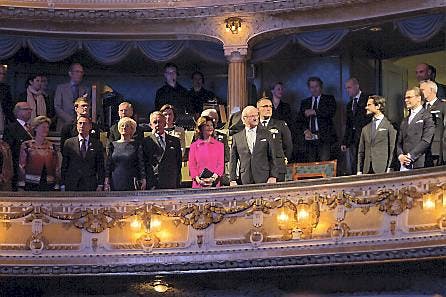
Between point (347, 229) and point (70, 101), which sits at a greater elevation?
point (70, 101)

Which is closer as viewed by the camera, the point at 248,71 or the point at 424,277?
the point at 424,277

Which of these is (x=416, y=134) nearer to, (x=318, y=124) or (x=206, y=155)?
(x=318, y=124)

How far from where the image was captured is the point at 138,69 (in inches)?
837

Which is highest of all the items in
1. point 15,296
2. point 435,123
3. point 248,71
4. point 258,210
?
point 248,71

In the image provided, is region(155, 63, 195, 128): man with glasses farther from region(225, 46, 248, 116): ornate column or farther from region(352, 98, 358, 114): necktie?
region(352, 98, 358, 114): necktie

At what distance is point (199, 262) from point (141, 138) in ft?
5.84

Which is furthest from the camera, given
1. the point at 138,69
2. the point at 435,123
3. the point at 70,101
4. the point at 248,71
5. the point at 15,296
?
the point at 138,69

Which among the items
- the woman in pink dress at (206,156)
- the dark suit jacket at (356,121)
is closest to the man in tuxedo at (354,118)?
the dark suit jacket at (356,121)

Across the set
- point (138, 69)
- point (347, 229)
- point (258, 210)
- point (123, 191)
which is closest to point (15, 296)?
point (123, 191)

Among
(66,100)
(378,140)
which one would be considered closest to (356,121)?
(378,140)

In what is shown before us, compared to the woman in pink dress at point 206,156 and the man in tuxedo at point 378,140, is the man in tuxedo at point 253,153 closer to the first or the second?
the woman in pink dress at point 206,156

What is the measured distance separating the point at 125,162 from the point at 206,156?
1043 millimetres

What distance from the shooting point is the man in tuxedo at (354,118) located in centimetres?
1650

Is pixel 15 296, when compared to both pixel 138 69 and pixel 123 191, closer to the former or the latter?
pixel 123 191
